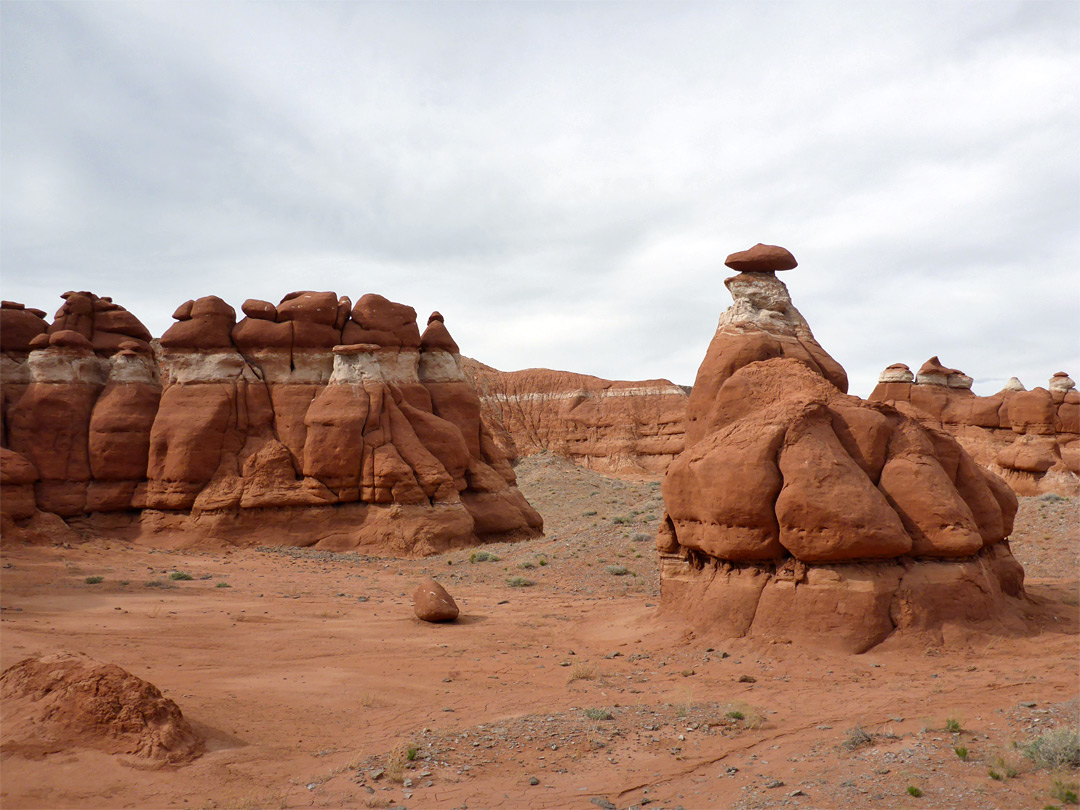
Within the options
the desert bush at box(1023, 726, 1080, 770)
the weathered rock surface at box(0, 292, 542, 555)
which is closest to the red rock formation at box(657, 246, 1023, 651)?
the desert bush at box(1023, 726, 1080, 770)

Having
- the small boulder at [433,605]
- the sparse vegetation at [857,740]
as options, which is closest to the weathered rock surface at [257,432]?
the small boulder at [433,605]

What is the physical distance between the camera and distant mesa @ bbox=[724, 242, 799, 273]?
1180 centimetres

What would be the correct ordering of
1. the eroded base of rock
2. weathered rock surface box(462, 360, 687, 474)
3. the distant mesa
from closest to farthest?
the eroded base of rock, the distant mesa, weathered rock surface box(462, 360, 687, 474)

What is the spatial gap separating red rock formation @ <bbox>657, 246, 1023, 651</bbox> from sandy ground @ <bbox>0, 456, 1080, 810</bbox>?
0.51 meters

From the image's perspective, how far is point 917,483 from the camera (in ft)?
30.6

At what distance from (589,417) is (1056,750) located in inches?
2175

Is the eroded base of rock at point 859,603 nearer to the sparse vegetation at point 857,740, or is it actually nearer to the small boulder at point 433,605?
the sparse vegetation at point 857,740

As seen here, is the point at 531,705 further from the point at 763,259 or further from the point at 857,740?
the point at 763,259

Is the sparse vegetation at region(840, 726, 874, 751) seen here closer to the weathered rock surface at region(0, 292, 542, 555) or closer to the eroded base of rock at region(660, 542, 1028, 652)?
the eroded base of rock at region(660, 542, 1028, 652)

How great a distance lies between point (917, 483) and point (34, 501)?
2310cm

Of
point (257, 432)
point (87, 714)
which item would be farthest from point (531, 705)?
point (257, 432)

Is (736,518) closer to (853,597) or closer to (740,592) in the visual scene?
(740,592)

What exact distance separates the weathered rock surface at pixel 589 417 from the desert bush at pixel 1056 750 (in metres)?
48.2

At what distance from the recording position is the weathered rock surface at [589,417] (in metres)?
57.5
